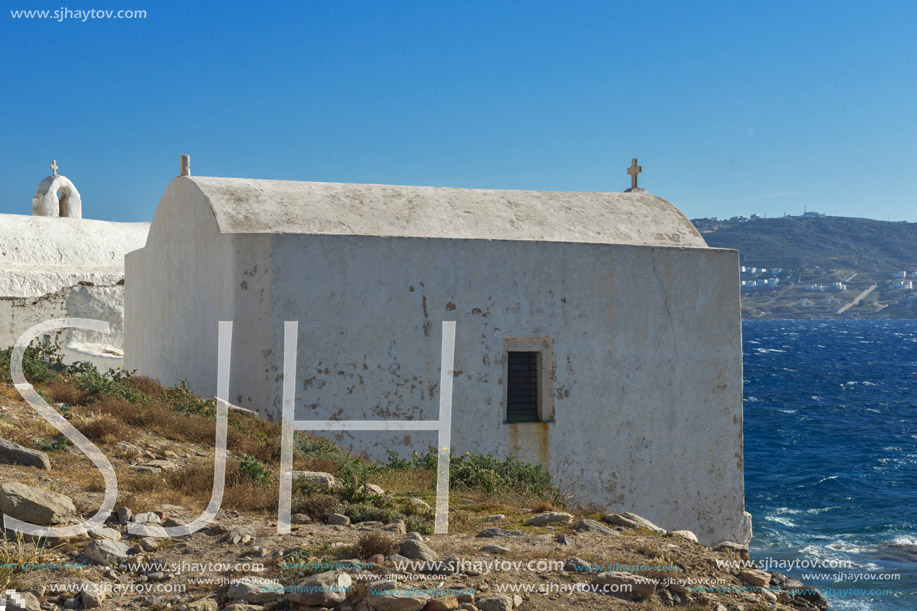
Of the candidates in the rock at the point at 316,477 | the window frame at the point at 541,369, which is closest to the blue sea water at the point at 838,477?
the window frame at the point at 541,369

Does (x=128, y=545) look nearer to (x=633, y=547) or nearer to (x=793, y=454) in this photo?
(x=633, y=547)

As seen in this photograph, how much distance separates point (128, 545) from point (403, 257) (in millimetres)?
4783

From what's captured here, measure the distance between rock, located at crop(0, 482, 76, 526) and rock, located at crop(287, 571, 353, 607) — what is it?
1918 millimetres

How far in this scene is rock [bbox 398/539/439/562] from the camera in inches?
191

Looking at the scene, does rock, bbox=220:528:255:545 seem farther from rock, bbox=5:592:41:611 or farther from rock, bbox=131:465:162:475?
rock, bbox=131:465:162:475

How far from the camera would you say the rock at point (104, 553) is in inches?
193

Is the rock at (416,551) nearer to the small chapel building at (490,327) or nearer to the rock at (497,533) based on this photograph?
the rock at (497,533)

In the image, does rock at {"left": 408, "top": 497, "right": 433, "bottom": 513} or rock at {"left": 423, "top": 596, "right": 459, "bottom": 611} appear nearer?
rock at {"left": 423, "top": 596, "right": 459, "bottom": 611}

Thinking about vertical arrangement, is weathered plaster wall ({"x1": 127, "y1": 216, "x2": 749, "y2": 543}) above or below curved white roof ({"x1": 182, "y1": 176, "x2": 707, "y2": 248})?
below

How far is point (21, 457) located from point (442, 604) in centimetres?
428

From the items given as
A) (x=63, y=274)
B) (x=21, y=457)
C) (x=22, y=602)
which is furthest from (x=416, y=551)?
(x=63, y=274)

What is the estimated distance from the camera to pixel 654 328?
32.8 ft

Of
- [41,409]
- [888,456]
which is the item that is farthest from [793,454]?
[41,409]

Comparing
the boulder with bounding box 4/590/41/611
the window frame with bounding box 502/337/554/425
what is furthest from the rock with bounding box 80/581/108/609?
the window frame with bounding box 502/337/554/425
